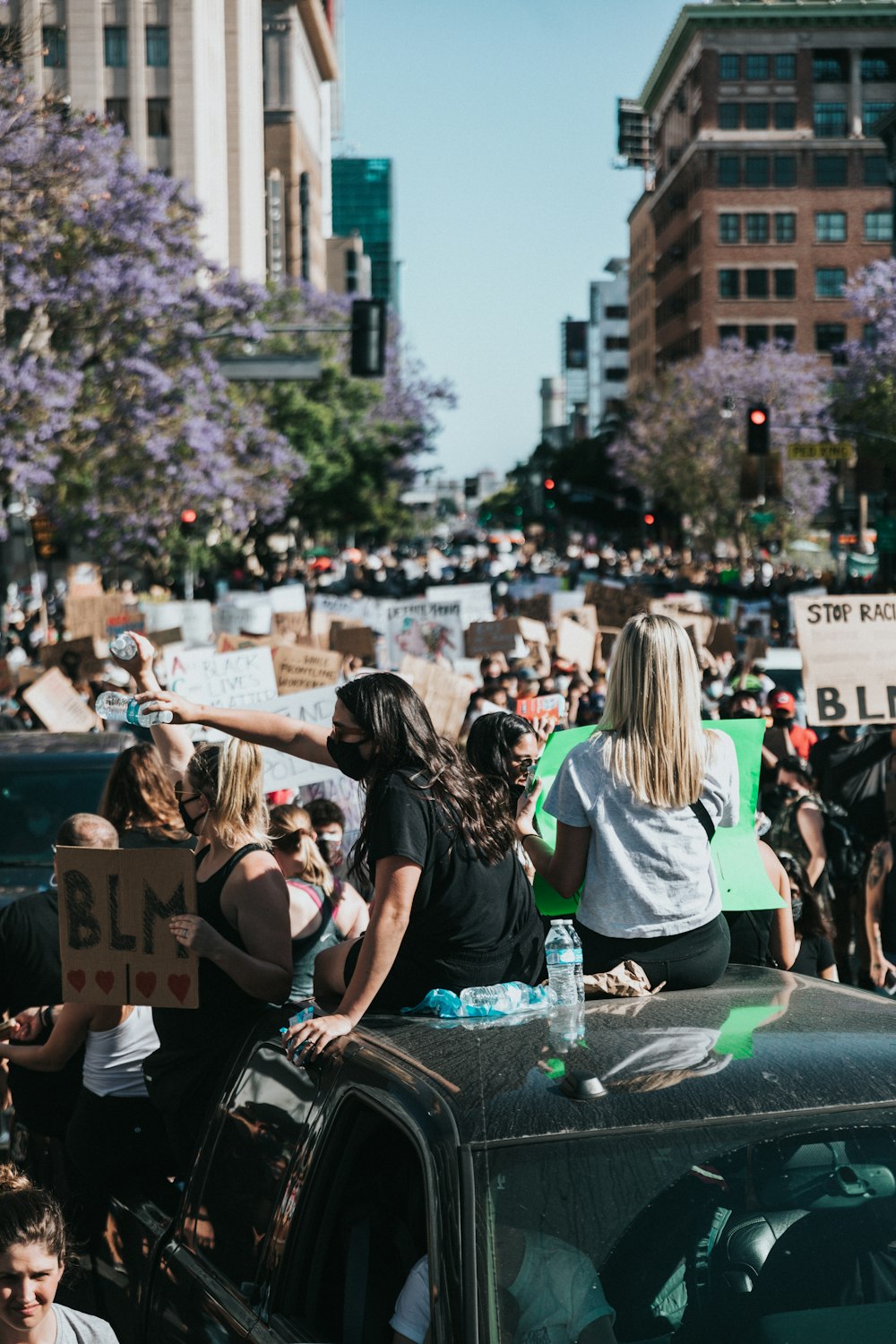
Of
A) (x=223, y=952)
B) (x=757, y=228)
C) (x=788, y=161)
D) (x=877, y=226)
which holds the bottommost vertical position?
(x=223, y=952)

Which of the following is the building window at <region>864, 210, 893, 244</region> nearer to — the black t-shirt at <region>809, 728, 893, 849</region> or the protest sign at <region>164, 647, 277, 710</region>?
the protest sign at <region>164, 647, 277, 710</region>

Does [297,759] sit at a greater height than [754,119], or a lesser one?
lesser

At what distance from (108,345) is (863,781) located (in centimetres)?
2222

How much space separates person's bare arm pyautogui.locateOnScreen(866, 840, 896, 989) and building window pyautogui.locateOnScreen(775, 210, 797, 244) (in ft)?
330

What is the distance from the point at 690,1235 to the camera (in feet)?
9.82

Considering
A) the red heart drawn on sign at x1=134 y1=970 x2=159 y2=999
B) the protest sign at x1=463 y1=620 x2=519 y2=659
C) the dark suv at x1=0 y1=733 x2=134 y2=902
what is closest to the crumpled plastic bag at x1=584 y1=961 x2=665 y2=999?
the red heart drawn on sign at x1=134 y1=970 x2=159 y2=999

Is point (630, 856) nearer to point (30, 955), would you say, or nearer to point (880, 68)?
point (30, 955)

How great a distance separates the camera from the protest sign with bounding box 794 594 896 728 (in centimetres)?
934

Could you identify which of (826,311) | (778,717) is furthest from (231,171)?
(778,717)

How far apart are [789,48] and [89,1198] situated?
108 meters

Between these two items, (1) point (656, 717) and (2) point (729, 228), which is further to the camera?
(2) point (729, 228)

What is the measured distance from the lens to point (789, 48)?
340 ft

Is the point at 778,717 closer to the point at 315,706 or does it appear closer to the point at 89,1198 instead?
the point at 315,706

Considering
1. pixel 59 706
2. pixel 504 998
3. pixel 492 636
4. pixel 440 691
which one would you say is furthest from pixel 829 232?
pixel 504 998
